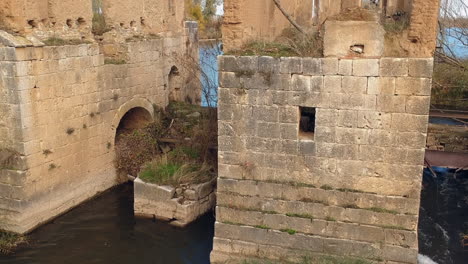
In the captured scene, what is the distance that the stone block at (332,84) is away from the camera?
242 inches

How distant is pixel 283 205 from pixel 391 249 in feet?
4.99

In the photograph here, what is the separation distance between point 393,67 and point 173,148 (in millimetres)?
6971

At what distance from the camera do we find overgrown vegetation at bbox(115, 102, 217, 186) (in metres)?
9.92

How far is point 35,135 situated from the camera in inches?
350

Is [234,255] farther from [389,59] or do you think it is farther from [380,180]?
[389,59]

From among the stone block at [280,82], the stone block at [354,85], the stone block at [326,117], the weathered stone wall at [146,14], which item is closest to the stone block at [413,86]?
the stone block at [354,85]

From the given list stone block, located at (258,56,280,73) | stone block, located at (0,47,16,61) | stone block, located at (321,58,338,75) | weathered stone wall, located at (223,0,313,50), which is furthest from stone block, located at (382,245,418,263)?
stone block, located at (0,47,16,61)

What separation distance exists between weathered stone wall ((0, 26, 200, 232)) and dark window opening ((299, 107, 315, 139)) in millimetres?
4830

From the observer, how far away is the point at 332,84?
6180 millimetres

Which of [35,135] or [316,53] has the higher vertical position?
[316,53]

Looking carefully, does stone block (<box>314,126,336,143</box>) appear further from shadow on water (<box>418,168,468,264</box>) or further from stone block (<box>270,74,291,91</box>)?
shadow on water (<box>418,168,468,264</box>)

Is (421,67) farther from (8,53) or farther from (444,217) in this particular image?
(8,53)

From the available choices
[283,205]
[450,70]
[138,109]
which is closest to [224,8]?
[283,205]

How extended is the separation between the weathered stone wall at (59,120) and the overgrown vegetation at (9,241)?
0.47ft
